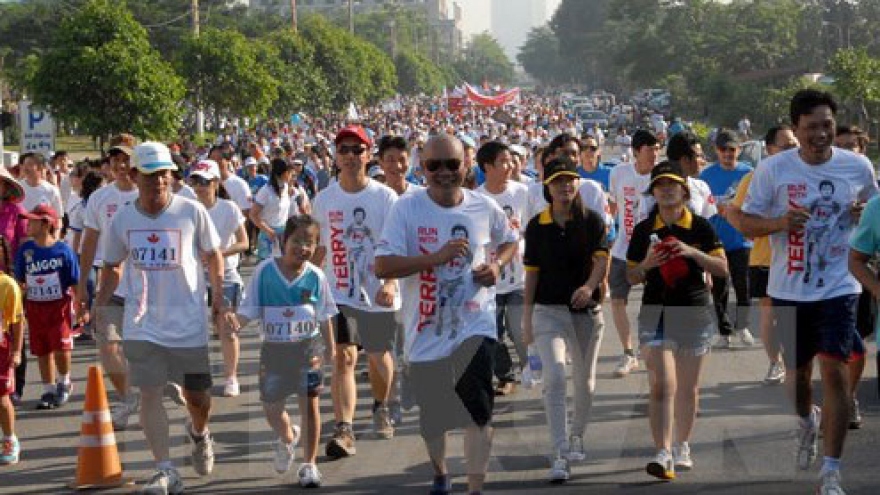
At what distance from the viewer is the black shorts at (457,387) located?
7.25 metres

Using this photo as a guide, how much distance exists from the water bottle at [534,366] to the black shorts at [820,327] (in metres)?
3.20

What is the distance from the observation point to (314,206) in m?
9.59

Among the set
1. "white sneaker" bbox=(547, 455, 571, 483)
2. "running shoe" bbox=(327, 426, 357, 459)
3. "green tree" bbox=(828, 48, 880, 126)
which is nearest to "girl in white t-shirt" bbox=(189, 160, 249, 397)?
"running shoe" bbox=(327, 426, 357, 459)

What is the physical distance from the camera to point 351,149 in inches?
367

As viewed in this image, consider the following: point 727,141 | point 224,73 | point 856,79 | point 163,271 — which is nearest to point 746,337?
point 727,141

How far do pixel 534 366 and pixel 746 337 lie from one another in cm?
301

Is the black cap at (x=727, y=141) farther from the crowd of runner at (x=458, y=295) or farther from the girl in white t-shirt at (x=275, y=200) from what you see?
the girl in white t-shirt at (x=275, y=200)

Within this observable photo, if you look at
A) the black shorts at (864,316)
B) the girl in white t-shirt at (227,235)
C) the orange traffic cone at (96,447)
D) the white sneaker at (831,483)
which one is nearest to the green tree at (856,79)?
the black shorts at (864,316)

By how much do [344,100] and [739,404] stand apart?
203 feet

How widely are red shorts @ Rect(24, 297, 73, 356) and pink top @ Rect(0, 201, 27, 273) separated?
96 cm

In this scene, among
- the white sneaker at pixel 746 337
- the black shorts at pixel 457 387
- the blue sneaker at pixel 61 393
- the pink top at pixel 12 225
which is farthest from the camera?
the white sneaker at pixel 746 337

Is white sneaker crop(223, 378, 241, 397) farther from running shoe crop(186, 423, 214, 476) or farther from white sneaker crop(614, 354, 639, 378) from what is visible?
white sneaker crop(614, 354, 639, 378)

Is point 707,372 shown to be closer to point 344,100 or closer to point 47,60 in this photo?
point 47,60

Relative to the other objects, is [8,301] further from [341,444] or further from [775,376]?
[775,376]
